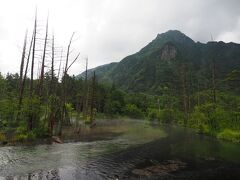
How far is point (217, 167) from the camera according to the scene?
68.3 ft

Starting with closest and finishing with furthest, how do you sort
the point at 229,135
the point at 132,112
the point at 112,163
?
the point at 112,163, the point at 229,135, the point at 132,112

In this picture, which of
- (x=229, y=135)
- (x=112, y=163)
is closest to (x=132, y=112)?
(x=229, y=135)

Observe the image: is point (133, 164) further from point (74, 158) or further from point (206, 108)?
point (206, 108)

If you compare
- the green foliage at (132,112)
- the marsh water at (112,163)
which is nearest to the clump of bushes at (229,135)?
the marsh water at (112,163)

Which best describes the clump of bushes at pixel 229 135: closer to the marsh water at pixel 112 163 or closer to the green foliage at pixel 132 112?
the marsh water at pixel 112 163

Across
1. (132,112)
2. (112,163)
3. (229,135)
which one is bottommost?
(112,163)

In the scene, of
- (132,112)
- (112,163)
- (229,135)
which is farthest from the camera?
(132,112)

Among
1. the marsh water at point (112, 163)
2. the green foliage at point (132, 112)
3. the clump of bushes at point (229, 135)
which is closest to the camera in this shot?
the marsh water at point (112, 163)

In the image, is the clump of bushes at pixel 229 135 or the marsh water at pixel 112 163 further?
the clump of bushes at pixel 229 135

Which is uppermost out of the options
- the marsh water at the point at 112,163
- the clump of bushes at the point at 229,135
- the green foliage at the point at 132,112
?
the green foliage at the point at 132,112

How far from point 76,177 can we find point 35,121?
18.5m

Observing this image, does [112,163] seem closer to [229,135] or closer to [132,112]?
[229,135]

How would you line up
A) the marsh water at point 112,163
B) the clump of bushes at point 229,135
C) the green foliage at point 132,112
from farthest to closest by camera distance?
the green foliage at point 132,112 < the clump of bushes at point 229,135 < the marsh water at point 112,163

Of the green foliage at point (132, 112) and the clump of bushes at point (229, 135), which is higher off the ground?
the green foliage at point (132, 112)
